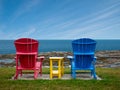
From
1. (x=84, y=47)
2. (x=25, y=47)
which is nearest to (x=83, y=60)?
(x=84, y=47)

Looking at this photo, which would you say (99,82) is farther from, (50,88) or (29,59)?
(29,59)

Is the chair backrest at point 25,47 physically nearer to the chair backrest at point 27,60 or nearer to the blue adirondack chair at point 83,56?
the chair backrest at point 27,60

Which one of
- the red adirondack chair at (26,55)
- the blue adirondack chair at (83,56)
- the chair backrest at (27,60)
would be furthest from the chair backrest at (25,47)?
the blue adirondack chair at (83,56)

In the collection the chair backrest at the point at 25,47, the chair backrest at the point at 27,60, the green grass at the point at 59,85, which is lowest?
the green grass at the point at 59,85

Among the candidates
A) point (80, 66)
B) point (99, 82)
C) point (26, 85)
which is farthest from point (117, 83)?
point (26, 85)

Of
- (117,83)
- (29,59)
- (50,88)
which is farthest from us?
(29,59)

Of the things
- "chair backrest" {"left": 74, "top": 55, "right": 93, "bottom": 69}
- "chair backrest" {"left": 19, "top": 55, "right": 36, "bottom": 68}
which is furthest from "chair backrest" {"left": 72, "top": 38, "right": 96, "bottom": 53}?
"chair backrest" {"left": 19, "top": 55, "right": 36, "bottom": 68}

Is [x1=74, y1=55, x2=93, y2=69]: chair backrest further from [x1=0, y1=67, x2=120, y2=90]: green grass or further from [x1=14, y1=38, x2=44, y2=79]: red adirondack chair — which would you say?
[x1=14, y1=38, x2=44, y2=79]: red adirondack chair

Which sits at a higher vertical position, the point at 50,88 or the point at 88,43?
the point at 88,43

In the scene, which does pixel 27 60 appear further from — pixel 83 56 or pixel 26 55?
pixel 83 56

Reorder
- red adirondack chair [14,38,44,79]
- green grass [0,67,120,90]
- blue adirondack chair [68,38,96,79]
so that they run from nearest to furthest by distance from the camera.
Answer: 1. green grass [0,67,120,90]
2. red adirondack chair [14,38,44,79]
3. blue adirondack chair [68,38,96,79]

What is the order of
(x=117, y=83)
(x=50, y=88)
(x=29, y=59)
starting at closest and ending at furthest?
(x=50, y=88)
(x=117, y=83)
(x=29, y=59)

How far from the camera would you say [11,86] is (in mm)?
9109

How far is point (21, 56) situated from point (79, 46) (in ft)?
6.54
